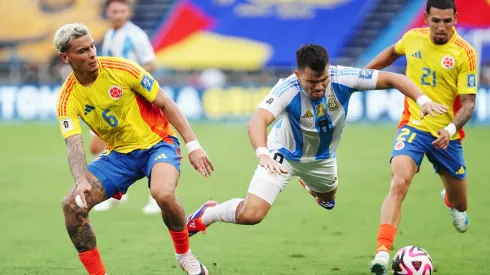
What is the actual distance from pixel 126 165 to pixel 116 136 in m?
0.27

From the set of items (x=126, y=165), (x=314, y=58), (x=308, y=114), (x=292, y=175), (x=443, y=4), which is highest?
(x=443, y=4)

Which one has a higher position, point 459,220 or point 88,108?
point 88,108

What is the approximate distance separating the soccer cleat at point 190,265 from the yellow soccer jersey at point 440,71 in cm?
271

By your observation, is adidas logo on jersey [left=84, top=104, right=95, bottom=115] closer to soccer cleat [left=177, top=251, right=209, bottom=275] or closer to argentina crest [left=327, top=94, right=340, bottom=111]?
soccer cleat [left=177, top=251, right=209, bottom=275]

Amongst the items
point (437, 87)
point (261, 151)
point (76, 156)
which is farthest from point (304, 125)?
point (76, 156)

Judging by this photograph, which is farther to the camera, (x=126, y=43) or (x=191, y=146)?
(x=126, y=43)

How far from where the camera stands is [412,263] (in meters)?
7.23

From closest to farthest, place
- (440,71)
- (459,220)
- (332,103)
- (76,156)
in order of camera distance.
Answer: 1. (76,156)
2. (332,103)
3. (440,71)
4. (459,220)

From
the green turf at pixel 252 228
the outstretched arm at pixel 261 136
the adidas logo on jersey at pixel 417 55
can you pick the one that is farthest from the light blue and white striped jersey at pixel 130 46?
the outstretched arm at pixel 261 136

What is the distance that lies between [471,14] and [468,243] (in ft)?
63.9

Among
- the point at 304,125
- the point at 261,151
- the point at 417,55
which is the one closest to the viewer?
the point at 261,151

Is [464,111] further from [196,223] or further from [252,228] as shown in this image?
[252,228]

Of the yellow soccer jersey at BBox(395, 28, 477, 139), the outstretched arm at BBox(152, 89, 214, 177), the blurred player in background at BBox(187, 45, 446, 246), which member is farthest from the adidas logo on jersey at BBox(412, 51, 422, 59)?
the outstretched arm at BBox(152, 89, 214, 177)

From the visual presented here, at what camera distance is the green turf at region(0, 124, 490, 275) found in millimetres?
8227
